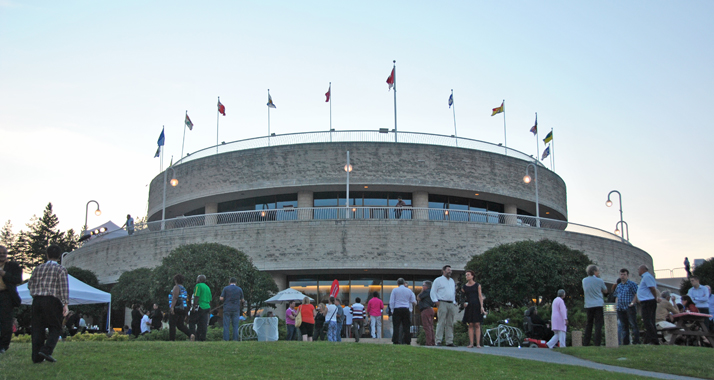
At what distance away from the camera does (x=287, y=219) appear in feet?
113

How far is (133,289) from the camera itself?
3133cm

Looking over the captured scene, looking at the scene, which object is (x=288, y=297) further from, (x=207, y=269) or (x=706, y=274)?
(x=706, y=274)

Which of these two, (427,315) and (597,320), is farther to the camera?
(427,315)

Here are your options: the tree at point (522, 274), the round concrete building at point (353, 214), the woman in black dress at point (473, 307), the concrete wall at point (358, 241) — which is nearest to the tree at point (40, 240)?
the round concrete building at point (353, 214)

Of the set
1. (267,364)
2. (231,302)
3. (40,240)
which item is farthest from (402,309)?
(40,240)

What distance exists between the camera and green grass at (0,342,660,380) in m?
8.72

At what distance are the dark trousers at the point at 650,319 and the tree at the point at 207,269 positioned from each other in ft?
53.5

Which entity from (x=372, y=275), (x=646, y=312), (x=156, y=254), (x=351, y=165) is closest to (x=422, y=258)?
(x=372, y=275)

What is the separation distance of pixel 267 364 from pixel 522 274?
17.7m

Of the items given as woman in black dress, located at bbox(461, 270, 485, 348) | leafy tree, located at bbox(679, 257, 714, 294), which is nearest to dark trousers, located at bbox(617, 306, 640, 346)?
woman in black dress, located at bbox(461, 270, 485, 348)

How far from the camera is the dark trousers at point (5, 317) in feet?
30.5

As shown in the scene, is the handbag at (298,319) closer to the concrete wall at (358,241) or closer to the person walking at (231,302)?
the person walking at (231,302)

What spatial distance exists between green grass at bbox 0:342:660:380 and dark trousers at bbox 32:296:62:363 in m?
0.21

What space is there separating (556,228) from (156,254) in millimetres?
21420
